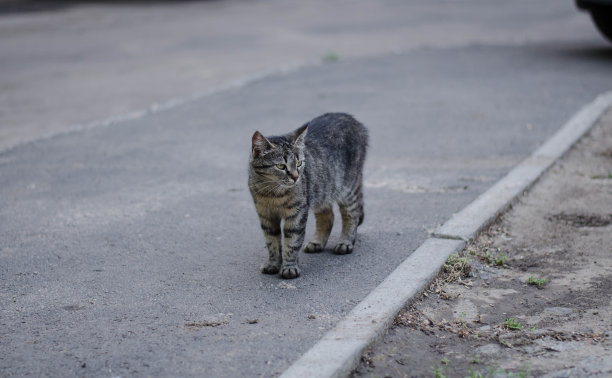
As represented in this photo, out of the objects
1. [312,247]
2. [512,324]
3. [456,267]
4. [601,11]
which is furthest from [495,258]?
[601,11]

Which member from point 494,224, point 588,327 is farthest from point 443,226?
point 588,327

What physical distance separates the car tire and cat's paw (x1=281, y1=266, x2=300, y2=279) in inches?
379

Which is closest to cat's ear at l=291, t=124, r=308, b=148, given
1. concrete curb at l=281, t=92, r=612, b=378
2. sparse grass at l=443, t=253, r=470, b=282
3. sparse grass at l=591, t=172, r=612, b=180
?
concrete curb at l=281, t=92, r=612, b=378

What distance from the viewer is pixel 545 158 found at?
693 centimetres

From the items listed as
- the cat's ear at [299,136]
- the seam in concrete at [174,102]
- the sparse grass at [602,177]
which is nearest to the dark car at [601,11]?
the seam in concrete at [174,102]

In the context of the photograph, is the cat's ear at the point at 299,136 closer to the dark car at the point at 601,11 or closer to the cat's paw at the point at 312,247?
the cat's paw at the point at 312,247

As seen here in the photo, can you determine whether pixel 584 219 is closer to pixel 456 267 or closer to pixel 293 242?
pixel 456 267

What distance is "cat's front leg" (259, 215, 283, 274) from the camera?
185 inches

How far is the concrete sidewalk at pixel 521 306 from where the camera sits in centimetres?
357

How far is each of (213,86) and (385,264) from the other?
6956mm

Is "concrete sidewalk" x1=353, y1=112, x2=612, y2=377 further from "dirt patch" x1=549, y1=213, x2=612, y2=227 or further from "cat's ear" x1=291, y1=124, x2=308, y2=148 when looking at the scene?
"cat's ear" x1=291, y1=124, x2=308, y2=148

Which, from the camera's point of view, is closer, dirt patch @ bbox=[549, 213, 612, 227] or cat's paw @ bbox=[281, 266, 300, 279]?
cat's paw @ bbox=[281, 266, 300, 279]

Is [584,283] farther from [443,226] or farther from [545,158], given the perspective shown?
[545,158]

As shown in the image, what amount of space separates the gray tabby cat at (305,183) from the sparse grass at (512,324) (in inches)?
53.6
